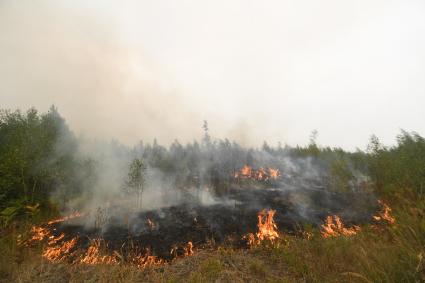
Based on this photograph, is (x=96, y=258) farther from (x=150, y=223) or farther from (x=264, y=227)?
(x=264, y=227)

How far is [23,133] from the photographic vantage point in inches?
1405

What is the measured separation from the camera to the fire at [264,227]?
73.4 feet

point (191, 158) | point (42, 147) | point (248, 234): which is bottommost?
point (248, 234)

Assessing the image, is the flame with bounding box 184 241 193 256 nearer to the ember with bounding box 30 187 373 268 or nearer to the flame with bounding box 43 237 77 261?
the ember with bounding box 30 187 373 268

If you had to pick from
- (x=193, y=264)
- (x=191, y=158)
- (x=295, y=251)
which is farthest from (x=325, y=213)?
(x=191, y=158)

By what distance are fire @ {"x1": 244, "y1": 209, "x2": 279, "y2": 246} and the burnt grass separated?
69 centimetres

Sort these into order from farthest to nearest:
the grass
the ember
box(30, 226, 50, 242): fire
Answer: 1. box(30, 226, 50, 242): fire
2. the ember
3. the grass

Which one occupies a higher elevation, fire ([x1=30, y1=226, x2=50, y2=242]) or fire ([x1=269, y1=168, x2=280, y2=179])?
fire ([x1=269, y1=168, x2=280, y2=179])

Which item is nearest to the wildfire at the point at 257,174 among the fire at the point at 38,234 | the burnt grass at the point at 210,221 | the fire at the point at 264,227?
the burnt grass at the point at 210,221

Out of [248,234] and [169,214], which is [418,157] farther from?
[169,214]

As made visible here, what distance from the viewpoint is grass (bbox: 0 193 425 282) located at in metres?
4.50

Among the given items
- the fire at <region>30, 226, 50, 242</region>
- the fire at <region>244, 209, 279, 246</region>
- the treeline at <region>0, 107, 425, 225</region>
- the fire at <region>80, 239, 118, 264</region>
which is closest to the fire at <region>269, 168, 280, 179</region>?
the treeline at <region>0, 107, 425, 225</region>

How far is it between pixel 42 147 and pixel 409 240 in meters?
42.9

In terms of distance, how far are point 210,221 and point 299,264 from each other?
68.8ft
